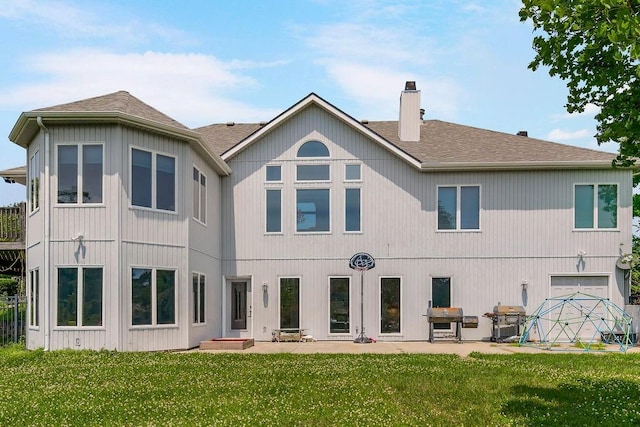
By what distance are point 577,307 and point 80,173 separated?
1460 cm

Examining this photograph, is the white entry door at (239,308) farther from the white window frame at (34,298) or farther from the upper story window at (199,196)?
the white window frame at (34,298)

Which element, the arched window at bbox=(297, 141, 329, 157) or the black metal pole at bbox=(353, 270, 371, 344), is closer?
the black metal pole at bbox=(353, 270, 371, 344)

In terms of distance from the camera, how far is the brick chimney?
839 inches

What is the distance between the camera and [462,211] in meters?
19.6

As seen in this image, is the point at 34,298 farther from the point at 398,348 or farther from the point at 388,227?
the point at 388,227

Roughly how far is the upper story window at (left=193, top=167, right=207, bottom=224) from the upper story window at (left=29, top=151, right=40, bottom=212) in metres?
3.81

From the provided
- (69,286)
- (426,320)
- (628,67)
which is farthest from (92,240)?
(628,67)

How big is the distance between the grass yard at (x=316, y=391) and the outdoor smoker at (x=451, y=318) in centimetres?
470

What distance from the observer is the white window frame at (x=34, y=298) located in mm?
15305

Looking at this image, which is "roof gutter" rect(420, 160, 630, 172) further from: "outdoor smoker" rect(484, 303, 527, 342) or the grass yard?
the grass yard

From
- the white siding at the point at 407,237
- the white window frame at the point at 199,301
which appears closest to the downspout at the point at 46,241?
the white window frame at the point at 199,301

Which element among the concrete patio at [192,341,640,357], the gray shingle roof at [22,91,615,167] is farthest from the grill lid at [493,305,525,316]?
the gray shingle roof at [22,91,615,167]

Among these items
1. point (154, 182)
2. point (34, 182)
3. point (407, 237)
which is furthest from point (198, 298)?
point (407, 237)

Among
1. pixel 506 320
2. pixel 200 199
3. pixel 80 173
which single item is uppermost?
pixel 80 173
